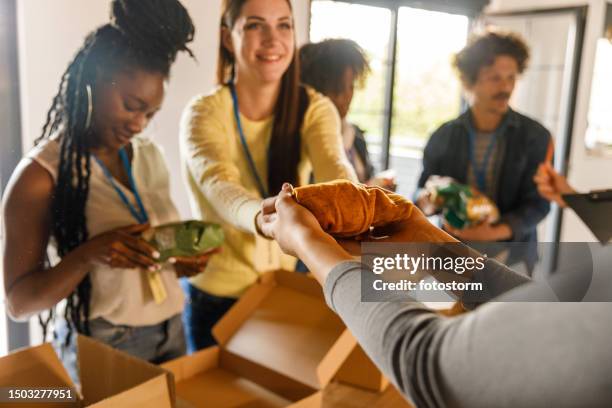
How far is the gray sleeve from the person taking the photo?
1.30 feet

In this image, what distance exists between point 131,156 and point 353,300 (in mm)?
667

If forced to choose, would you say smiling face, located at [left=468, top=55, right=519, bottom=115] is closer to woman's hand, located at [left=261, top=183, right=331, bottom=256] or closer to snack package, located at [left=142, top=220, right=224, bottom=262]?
snack package, located at [left=142, top=220, right=224, bottom=262]

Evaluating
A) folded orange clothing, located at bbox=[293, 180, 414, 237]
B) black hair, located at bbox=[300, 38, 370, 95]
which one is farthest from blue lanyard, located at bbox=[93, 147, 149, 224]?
folded orange clothing, located at bbox=[293, 180, 414, 237]

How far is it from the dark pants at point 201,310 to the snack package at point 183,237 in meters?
0.22

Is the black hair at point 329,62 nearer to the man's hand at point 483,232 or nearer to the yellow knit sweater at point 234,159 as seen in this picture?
the yellow knit sweater at point 234,159

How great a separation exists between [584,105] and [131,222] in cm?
136

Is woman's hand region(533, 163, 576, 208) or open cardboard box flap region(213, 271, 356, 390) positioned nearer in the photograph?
open cardboard box flap region(213, 271, 356, 390)

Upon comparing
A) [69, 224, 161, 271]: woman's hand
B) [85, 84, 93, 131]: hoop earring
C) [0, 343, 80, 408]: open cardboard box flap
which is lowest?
[0, 343, 80, 408]: open cardboard box flap

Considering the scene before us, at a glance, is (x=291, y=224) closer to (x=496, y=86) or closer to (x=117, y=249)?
(x=117, y=249)

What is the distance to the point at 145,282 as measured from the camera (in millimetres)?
1034

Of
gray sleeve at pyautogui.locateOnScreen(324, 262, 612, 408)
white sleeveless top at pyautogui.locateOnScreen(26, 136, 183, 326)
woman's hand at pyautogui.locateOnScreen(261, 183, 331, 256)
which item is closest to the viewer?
gray sleeve at pyautogui.locateOnScreen(324, 262, 612, 408)

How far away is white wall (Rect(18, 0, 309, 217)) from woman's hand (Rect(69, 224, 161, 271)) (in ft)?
0.64

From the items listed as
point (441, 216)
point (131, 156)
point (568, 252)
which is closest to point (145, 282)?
point (131, 156)

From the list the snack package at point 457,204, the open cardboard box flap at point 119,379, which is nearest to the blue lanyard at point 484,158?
the snack package at point 457,204
